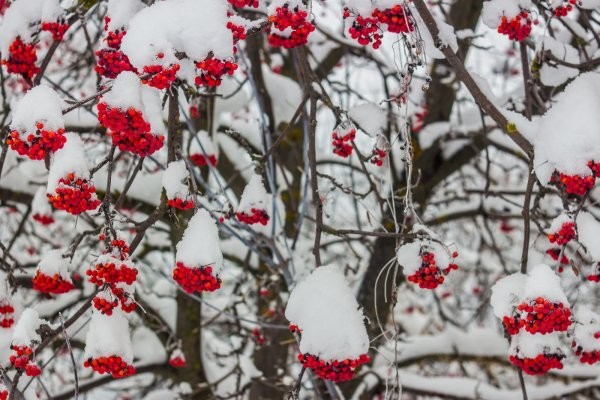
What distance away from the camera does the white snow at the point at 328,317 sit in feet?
5.96

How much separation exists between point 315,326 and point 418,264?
0.40m

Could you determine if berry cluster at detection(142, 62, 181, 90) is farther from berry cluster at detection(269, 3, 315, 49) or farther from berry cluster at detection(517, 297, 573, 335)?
berry cluster at detection(517, 297, 573, 335)

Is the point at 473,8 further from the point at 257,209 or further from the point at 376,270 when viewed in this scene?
the point at 257,209

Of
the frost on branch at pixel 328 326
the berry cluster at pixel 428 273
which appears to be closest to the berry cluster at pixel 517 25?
the berry cluster at pixel 428 273

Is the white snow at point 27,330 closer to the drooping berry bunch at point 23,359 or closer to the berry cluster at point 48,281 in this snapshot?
the drooping berry bunch at point 23,359

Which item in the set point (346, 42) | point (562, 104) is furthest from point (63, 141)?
point (346, 42)

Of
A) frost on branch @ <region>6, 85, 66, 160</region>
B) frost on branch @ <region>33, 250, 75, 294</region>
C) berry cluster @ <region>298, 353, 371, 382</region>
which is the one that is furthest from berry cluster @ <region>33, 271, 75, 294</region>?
berry cluster @ <region>298, 353, 371, 382</region>

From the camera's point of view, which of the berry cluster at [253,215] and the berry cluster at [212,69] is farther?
the berry cluster at [253,215]

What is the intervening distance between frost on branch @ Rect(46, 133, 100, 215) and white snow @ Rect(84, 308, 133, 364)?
40cm

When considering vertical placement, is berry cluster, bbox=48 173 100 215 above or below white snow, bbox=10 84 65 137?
below

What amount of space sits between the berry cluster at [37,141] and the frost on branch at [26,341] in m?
0.62

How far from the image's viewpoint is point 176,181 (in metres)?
1.82

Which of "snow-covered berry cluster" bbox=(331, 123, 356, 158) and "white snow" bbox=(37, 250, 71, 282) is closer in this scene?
"white snow" bbox=(37, 250, 71, 282)

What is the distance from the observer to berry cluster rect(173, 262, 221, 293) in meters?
1.76
